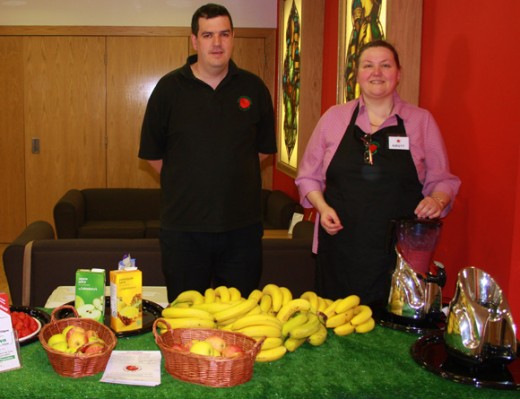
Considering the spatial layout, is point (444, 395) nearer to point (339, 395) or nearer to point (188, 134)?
point (339, 395)

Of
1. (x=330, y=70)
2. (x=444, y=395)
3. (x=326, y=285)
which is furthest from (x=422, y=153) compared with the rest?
(x=330, y=70)

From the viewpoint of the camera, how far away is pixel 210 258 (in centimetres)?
293

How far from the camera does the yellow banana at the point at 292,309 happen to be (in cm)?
201

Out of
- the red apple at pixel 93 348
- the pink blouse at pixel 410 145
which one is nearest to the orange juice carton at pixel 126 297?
the red apple at pixel 93 348

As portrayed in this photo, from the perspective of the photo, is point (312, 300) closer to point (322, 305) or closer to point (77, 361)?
point (322, 305)

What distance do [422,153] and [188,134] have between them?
3.22ft

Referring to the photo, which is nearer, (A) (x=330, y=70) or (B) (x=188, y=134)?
(B) (x=188, y=134)

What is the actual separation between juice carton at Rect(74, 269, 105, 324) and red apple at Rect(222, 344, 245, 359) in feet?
1.58

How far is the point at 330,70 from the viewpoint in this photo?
5070mm

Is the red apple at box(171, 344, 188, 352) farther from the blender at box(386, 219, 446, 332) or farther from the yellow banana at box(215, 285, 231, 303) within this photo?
the blender at box(386, 219, 446, 332)

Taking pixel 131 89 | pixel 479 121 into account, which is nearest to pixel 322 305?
pixel 479 121

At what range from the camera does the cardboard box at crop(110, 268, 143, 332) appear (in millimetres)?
1919

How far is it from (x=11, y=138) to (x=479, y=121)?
6.38 m

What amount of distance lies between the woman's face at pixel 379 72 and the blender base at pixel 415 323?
922mm
